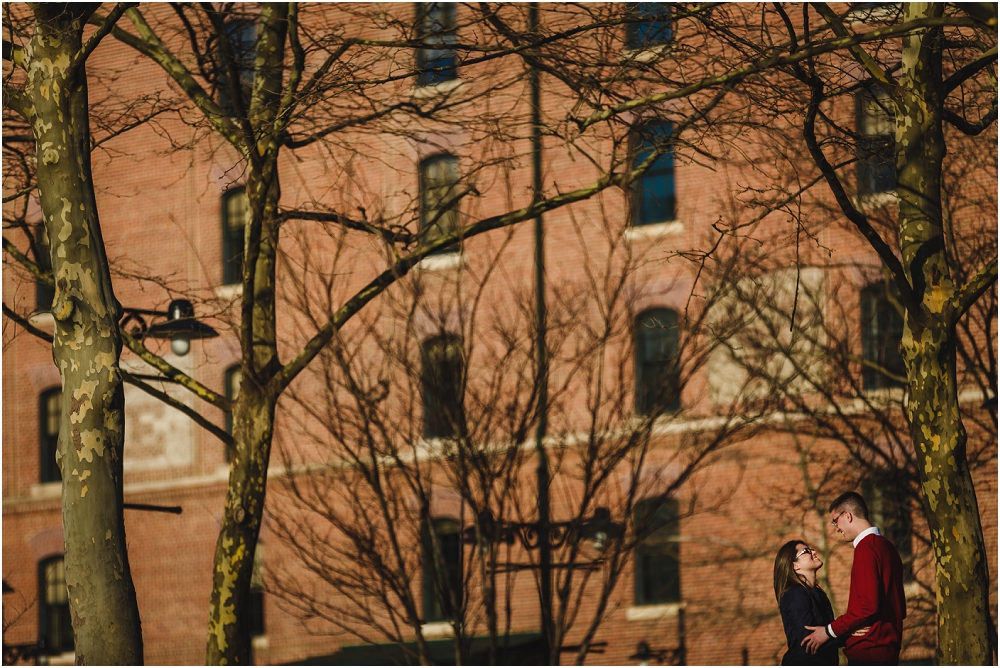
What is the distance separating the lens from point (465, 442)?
1680 centimetres

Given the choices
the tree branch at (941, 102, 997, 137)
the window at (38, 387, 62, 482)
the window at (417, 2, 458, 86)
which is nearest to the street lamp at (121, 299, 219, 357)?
the window at (417, 2, 458, 86)

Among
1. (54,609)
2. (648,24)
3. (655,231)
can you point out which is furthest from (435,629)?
(648,24)

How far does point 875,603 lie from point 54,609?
77.9ft

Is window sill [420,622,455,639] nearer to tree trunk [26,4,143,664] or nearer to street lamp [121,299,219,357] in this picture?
street lamp [121,299,219,357]

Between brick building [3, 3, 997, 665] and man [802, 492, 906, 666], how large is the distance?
9.46m

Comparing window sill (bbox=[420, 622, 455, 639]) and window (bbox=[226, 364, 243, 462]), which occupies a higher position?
window (bbox=[226, 364, 243, 462])

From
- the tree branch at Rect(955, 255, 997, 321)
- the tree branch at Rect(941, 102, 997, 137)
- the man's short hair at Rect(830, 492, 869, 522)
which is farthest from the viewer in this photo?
the tree branch at Rect(941, 102, 997, 137)

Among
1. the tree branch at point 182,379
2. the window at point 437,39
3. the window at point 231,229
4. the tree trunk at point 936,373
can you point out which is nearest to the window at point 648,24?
the window at point 437,39

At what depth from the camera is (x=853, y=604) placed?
766cm

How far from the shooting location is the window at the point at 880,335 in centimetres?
2214

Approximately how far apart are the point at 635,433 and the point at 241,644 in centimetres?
819

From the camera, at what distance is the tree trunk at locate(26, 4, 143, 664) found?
8.66m

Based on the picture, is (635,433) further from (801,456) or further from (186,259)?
(186,259)

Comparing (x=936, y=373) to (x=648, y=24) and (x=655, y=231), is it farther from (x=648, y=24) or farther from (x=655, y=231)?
(x=655, y=231)
